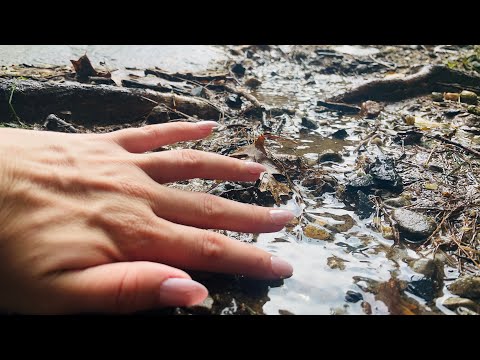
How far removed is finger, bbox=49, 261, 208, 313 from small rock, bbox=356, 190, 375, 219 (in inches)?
50.5

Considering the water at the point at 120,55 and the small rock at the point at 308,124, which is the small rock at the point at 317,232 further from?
the water at the point at 120,55

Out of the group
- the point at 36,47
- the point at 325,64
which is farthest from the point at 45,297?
the point at 325,64

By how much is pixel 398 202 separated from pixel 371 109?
5.85 ft

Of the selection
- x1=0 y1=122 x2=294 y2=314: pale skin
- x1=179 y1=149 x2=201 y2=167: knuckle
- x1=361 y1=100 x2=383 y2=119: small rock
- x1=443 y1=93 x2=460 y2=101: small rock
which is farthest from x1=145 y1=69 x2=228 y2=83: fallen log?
x1=443 y1=93 x2=460 y2=101: small rock

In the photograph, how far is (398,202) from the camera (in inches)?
99.5

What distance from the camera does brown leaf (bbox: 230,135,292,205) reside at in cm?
256

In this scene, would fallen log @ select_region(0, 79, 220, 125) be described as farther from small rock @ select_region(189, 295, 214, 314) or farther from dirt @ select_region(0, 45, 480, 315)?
A: small rock @ select_region(189, 295, 214, 314)

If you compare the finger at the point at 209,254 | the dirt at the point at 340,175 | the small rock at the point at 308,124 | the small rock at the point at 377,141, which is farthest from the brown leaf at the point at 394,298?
the small rock at the point at 308,124

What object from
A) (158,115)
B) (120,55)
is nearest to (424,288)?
(158,115)

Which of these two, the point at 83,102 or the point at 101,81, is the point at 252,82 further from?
the point at 83,102

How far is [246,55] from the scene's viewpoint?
5.93m

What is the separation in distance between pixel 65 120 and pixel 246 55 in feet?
10.9

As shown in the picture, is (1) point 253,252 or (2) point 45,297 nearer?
(2) point 45,297
